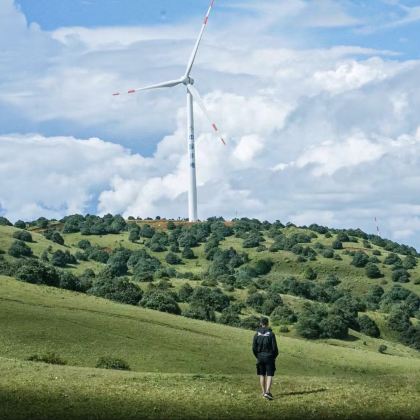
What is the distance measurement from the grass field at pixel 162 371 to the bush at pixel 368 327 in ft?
29.5

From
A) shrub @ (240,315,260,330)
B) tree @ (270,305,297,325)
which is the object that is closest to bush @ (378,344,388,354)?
tree @ (270,305,297,325)

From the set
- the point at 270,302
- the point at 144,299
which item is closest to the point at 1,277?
the point at 144,299

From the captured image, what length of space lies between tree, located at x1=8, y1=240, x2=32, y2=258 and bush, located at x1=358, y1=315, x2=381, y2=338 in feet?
240

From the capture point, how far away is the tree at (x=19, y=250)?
597 ft

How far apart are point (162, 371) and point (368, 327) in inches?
3204

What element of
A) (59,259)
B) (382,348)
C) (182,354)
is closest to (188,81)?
(59,259)

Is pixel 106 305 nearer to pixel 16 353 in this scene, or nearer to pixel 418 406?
pixel 16 353

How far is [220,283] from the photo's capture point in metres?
173

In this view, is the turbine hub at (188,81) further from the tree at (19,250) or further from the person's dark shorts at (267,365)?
the person's dark shorts at (267,365)

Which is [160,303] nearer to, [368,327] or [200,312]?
[200,312]

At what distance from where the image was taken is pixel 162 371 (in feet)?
222

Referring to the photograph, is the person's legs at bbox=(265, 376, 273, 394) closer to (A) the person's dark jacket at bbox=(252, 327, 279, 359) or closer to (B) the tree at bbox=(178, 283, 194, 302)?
(A) the person's dark jacket at bbox=(252, 327, 279, 359)

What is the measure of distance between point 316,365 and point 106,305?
25.5 metres

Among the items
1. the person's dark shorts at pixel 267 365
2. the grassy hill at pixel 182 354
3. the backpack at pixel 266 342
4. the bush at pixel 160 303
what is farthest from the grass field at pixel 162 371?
the bush at pixel 160 303
